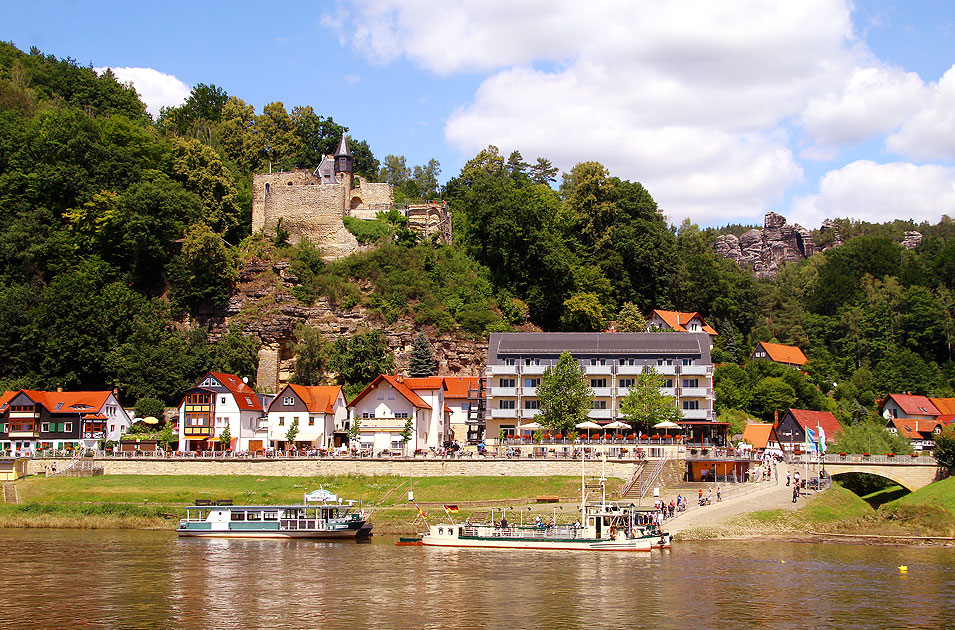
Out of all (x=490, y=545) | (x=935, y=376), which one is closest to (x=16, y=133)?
(x=490, y=545)

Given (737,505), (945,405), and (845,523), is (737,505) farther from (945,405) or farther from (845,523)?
(945,405)

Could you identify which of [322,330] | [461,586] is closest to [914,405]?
[322,330]

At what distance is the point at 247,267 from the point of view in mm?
97562

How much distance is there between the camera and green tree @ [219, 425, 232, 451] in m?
79.2

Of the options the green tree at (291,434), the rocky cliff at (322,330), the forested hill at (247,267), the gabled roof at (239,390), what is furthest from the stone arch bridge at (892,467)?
the gabled roof at (239,390)

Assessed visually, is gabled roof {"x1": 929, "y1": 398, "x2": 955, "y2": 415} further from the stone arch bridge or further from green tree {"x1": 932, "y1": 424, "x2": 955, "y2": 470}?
green tree {"x1": 932, "y1": 424, "x2": 955, "y2": 470}

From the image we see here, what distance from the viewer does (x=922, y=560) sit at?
1959 inches

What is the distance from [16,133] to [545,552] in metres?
77.7

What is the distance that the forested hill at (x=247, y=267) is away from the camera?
88.1 metres

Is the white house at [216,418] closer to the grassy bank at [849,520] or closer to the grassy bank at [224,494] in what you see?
the grassy bank at [224,494]

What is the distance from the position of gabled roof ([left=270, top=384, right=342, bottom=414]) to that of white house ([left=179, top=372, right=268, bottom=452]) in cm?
353

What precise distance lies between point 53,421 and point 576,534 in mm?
50032

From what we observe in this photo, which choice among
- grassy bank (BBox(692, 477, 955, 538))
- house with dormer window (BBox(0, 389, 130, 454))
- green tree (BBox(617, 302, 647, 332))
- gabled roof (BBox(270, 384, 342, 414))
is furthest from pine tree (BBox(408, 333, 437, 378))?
grassy bank (BBox(692, 477, 955, 538))

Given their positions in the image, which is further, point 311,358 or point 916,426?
point 916,426
